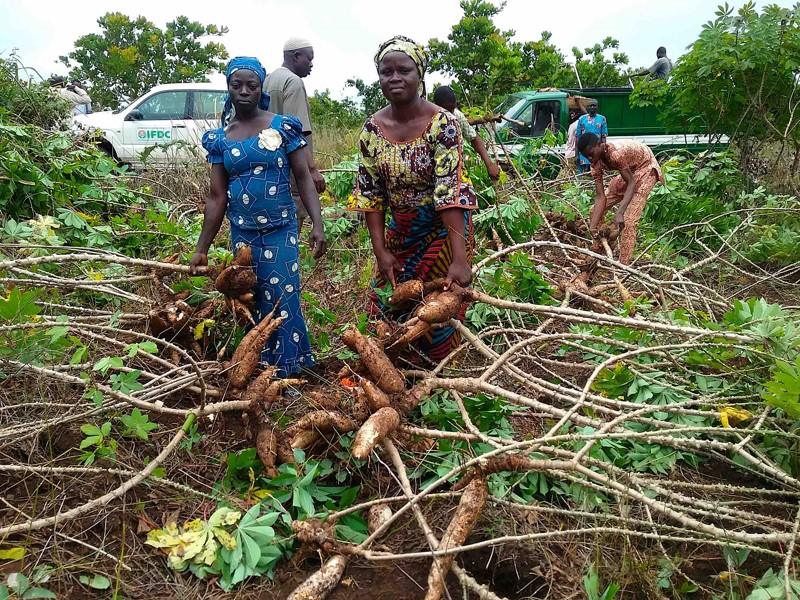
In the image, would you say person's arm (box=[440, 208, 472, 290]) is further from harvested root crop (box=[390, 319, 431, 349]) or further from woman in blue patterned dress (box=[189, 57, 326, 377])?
woman in blue patterned dress (box=[189, 57, 326, 377])

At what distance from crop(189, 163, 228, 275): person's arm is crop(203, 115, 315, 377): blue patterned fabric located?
0.03m

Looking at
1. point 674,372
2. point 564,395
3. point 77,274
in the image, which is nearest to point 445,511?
point 564,395

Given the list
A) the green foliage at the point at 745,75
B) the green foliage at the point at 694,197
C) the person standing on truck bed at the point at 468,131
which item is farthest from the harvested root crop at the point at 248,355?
the green foliage at the point at 745,75

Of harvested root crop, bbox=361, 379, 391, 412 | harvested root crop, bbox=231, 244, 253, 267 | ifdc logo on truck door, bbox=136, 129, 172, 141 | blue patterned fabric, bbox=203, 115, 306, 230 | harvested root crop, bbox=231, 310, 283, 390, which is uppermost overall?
ifdc logo on truck door, bbox=136, 129, 172, 141

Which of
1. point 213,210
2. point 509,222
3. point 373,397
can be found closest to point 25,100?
point 213,210

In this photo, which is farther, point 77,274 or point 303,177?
point 77,274

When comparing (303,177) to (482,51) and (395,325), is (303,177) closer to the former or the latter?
(395,325)

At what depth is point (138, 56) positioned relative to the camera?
535 inches

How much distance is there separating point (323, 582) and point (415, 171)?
1.45m

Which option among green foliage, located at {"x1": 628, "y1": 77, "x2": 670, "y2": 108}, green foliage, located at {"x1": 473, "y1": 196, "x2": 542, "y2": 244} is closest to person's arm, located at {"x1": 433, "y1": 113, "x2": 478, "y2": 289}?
green foliage, located at {"x1": 473, "y1": 196, "x2": 542, "y2": 244}

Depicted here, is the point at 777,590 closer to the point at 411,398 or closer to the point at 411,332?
the point at 411,398

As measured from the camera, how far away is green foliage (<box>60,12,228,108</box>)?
13.6 metres

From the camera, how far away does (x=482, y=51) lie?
1194 centimetres

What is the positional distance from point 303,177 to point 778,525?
7.00 ft
